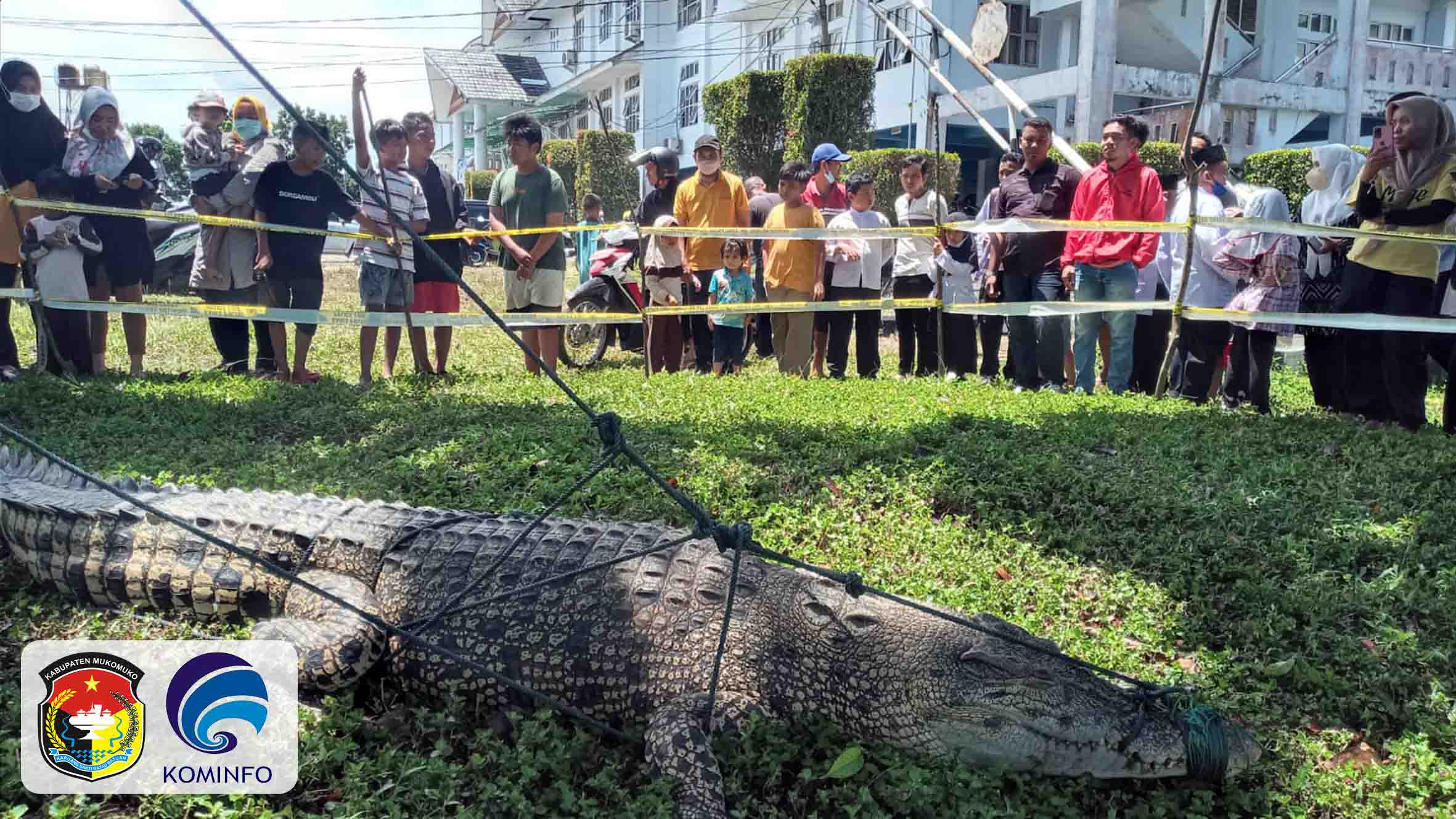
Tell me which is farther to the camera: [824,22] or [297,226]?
[824,22]

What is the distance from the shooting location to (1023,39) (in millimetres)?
21766

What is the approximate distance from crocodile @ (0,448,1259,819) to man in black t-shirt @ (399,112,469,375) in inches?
158

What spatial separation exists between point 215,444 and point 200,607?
2.16 meters

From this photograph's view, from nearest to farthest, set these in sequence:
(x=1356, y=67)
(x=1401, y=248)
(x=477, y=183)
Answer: (x=1401, y=248) → (x=1356, y=67) → (x=477, y=183)

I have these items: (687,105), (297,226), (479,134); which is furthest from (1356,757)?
(479,134)

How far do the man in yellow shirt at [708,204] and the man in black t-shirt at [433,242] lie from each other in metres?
1.75

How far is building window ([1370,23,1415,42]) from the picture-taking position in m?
21.6

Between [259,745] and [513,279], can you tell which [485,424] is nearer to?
[513,279]

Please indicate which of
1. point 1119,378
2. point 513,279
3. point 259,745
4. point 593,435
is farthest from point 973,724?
point 513,279

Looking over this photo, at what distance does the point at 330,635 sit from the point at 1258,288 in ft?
19.5

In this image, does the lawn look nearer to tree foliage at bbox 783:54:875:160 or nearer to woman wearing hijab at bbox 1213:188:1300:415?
woman wearing hijab at bbox 1213:188:1300:415

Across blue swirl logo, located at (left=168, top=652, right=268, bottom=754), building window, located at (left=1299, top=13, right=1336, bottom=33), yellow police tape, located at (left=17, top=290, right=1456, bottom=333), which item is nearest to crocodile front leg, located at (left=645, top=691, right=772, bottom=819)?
blue swirl logo, located at (left=168, top=652, right=268, bottom=754)

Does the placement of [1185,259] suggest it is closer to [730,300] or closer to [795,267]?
[795,267]

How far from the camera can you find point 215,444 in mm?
5223
